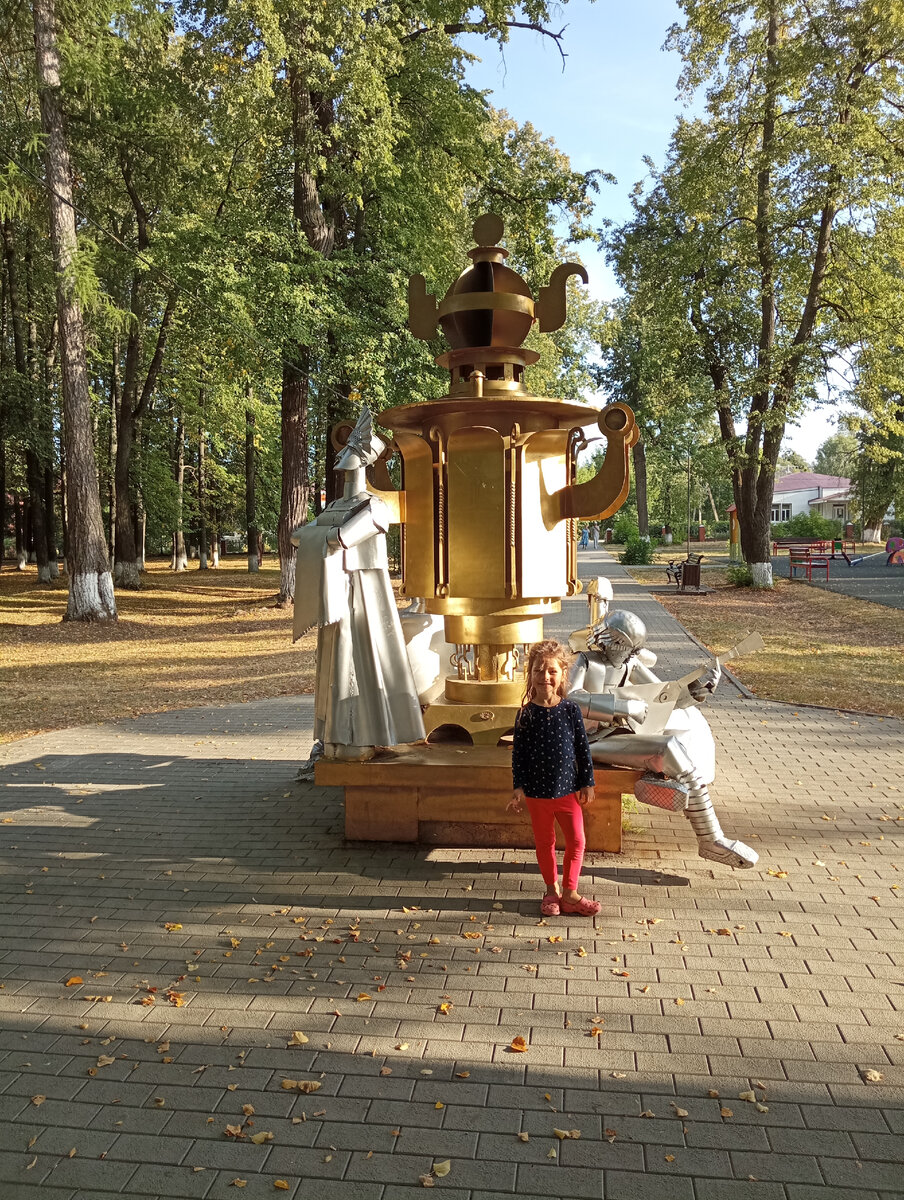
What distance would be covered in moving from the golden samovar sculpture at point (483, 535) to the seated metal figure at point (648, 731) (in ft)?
0.63

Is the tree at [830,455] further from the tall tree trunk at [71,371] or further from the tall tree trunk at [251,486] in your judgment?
the tall tree trunk at [71,371]

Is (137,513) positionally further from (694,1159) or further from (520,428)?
(694,1159)

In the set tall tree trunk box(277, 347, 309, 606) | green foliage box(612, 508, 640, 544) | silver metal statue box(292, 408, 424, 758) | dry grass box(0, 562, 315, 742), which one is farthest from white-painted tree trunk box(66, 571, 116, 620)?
green foliage box(612, 508, 640, 544)

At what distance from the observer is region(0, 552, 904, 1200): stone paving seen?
9.20 feet

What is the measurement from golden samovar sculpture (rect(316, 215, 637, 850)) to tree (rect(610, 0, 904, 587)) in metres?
16.5

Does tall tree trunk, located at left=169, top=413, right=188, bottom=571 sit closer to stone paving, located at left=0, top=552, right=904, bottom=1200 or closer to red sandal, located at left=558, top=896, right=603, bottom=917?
stone paving, located at left=0, top=552, right=904, bottom=1200

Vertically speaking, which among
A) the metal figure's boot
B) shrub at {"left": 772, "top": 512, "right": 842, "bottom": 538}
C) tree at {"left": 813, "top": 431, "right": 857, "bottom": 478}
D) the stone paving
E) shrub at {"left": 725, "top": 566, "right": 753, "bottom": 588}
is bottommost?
the stone paving

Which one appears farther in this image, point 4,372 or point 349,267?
point 4,372

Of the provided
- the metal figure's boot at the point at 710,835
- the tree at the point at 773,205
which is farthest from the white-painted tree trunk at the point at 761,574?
the metal figure's boot at the point at 710,835

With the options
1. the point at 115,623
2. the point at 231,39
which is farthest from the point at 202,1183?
the point at 231,39

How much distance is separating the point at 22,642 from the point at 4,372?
1172 centimetres

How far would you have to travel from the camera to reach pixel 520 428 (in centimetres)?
573

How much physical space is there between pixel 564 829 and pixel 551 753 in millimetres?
418

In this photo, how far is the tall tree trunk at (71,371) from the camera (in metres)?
16.8
